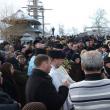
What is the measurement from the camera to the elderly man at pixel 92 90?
501 cm

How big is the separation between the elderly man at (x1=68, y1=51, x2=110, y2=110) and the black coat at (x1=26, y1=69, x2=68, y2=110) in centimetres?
101

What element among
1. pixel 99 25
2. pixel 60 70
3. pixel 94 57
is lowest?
pixel 99 25

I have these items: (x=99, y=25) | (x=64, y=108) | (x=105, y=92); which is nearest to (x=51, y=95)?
(x=64, y=108)

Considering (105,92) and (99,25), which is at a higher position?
(105,92)

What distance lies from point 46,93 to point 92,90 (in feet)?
4.15

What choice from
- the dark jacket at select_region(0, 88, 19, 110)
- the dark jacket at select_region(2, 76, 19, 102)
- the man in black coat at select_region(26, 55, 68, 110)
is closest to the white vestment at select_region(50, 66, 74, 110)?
the man in black coat at select_region(26, 55, 68, 110)

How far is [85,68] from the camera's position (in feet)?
16.9

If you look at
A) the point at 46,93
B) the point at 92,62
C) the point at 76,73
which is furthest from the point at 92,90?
the point at 76,73

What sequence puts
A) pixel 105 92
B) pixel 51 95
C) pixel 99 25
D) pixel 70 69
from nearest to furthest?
pixel 105 92
pixel 51 95
pixel 70 69
pixel 99 25

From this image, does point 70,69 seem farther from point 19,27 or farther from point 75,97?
point 19,27

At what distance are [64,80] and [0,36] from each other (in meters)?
49.1

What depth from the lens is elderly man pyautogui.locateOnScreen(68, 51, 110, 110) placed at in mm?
5012

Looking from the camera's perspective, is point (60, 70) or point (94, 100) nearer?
point (94, 100)

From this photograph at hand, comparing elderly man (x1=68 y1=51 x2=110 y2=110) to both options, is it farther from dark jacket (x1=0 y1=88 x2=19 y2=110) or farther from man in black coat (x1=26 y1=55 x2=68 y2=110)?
man in black coat (x1=26 y1=55 x2=68 y2=110)
